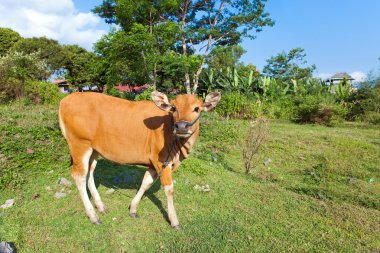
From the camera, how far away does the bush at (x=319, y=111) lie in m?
14.8

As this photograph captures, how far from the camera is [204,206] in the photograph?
4469 millimetres

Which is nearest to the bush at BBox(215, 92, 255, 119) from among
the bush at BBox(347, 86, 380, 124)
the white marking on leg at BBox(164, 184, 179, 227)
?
the bush at BBox(347, 86, 380, 124)

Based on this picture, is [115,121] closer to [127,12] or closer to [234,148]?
[234,148]

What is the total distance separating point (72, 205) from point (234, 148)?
17.8 feet

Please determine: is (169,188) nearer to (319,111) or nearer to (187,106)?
(187,106)

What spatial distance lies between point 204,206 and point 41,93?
14.4 meters

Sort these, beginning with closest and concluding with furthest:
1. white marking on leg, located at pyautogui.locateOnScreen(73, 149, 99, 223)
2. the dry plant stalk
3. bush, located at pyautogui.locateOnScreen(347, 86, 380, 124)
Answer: white marking on leg, located at pyautogui.locateOnScreen(73, 149, 99, 223)
the dry plant stalk
bush, located at pyautogui.locateOnScreen(347, 86, 380, 124)

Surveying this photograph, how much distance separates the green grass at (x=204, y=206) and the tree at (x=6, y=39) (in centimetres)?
3363

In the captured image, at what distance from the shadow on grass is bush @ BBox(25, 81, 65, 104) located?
1147cm

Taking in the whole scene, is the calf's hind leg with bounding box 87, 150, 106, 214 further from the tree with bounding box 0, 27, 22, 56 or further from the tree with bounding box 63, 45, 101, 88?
the tree with bounding box 0, 27, 22, 56

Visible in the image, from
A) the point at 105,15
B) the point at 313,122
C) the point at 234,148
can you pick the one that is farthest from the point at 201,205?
the point at 105,15

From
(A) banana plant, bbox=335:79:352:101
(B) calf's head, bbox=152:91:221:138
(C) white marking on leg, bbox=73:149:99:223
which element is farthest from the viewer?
(A) banana plant, bbox=335:79:352:101

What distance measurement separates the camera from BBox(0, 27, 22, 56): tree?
33.1 metres

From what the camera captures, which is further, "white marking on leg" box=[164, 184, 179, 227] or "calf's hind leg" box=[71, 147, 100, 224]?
"calf's hind leg" box=[71, 147, 100, 224]
